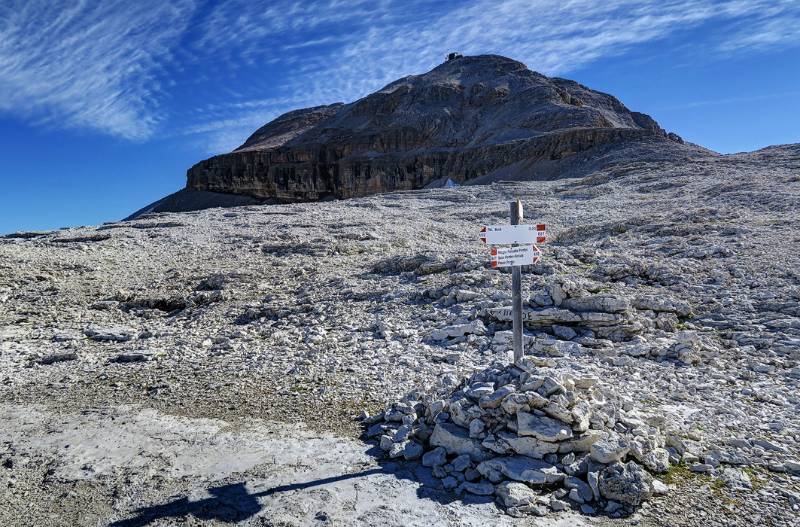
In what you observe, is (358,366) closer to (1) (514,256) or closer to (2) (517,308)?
(2) (517,308)

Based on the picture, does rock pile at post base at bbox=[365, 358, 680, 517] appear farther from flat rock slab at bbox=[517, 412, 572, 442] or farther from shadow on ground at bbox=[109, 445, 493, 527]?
shadow on ground at bbox=[109, 445, 493, 527]

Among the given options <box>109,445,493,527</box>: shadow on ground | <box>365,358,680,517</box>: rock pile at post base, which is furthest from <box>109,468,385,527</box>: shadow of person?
<box>365,358,680,517</box>: rock pile at post base

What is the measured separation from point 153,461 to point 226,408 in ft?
5.13

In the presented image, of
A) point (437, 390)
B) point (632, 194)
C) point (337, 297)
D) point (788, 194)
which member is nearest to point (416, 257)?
point (337, 297)

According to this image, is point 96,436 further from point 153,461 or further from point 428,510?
point 428,510

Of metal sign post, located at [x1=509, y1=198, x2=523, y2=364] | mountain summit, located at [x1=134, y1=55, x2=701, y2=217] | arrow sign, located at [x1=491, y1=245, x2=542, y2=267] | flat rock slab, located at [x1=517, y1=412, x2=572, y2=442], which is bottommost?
flat rock slab, located at [x1=517, y1=412, x2=572, y2=442]

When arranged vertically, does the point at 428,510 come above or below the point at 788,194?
below

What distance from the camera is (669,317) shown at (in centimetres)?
996

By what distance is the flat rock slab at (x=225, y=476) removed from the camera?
16.1 ft

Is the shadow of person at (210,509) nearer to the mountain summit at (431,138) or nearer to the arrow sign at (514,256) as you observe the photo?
the arrow sign at (514,256)

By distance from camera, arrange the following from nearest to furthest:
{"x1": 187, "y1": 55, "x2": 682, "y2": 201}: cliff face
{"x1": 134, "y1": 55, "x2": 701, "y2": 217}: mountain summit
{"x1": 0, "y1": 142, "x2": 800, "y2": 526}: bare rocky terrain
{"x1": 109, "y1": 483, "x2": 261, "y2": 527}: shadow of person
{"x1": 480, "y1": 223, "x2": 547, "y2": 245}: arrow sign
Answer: {"x1": 109, "y1": 483, "x2": 261, "y2": 527}: shadow of person, {"x1": 0, "y1": 142, "x2": 800, "y2": 526}: bare rocky terrain, {"x1": 480, "y1": 223, "x2": 547, "y2": 245}: arrow sign, {"x1": 134, "y1": 55, "x2": 701, "y2": 217}: mountain summit, {"x1": 187, "y1": 55, "x2": 682, "y2": 201}: cliff face

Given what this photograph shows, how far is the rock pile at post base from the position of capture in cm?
496

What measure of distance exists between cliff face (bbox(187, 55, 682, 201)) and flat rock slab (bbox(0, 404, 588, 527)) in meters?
65.4

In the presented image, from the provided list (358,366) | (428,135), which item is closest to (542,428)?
(358,366)
